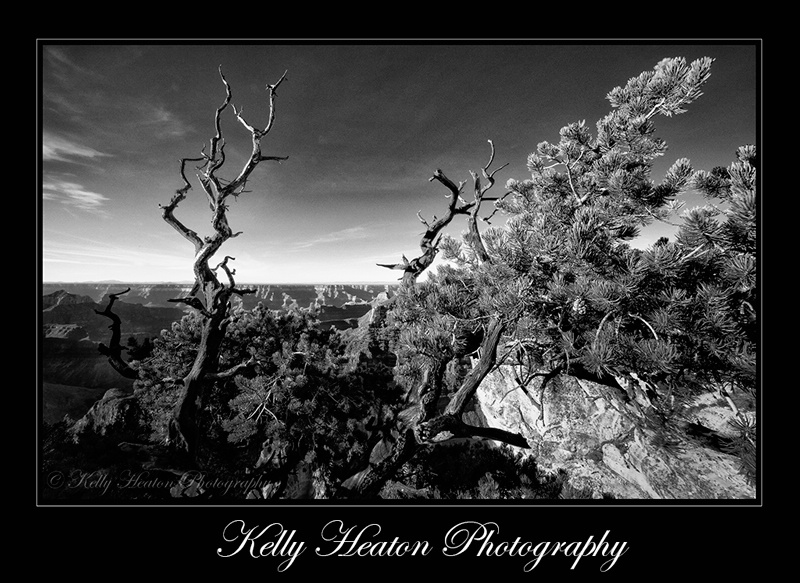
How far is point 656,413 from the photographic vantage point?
1.84 metres

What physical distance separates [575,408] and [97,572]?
19.6 ft

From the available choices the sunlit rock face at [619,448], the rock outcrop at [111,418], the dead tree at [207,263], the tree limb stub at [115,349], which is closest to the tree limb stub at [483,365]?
the sunlit rock face at [619,448]

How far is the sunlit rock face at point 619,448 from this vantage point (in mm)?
2033

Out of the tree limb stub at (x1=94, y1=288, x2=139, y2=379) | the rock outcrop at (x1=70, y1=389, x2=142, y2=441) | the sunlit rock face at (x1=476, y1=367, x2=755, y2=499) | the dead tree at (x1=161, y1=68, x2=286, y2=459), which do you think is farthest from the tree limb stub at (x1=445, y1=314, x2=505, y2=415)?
the tree limb stub at (x1=94, y1=288, x2=139, y2=379)

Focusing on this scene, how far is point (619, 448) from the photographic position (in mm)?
3500

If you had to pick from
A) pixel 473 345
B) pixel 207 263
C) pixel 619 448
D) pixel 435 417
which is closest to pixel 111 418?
pixel 207 263

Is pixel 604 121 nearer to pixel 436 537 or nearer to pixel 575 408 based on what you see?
pixel 436 537

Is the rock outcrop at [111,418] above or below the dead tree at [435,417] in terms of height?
below

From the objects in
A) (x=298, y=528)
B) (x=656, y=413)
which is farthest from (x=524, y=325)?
(x=298, y=528)

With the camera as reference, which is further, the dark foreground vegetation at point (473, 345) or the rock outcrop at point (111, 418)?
the rock outcrop at point (111, 418)

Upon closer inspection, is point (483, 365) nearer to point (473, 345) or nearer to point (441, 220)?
point (473, 345)

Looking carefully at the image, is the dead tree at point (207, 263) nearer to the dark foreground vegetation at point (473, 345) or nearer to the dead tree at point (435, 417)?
the dark foreground vegetation at point (473, 345)

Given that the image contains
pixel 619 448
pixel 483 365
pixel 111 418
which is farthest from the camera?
pixel 111 418

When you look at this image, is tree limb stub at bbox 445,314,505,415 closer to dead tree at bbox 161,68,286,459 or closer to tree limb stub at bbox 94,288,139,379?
dead tree at bbox 161,68,286,459
